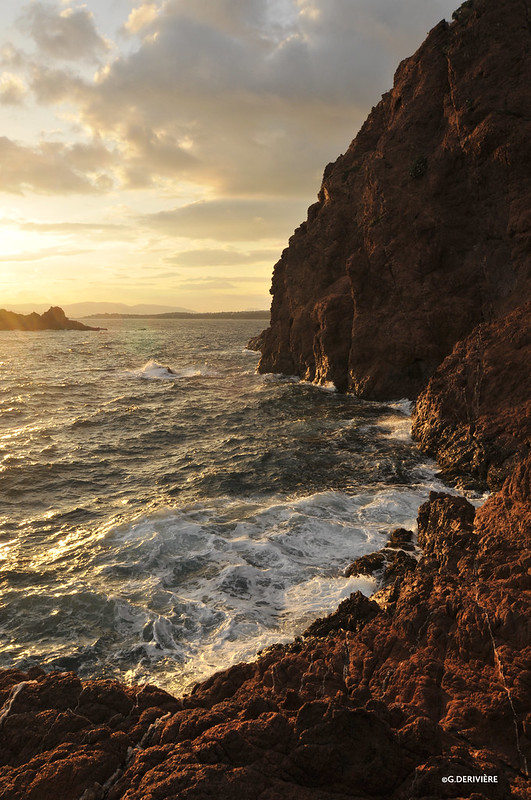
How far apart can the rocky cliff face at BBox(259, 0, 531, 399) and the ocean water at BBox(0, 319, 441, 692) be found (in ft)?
17.5

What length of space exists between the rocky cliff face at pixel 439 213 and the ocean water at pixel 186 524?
5.33 meters

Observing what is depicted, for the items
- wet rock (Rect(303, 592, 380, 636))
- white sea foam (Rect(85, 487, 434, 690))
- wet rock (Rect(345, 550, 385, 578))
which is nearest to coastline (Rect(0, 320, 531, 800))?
wet rock (Rect(303, 592, 380, 636))

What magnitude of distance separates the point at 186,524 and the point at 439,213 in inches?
1167

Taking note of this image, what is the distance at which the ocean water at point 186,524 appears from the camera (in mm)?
11680

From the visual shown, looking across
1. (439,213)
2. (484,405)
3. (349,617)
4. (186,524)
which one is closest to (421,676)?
(349,617)

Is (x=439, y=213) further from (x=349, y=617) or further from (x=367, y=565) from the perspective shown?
(x=349, y=617)

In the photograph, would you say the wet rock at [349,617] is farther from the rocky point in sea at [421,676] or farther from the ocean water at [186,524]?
the ocean water at [186,524]

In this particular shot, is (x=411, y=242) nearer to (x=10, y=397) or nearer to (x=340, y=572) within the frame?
(x=340, y=572)

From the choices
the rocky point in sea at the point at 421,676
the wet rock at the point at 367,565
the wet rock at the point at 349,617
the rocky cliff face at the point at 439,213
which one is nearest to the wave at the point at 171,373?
the rocky cliff face at the point at 439,213

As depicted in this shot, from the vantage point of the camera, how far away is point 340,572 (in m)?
14.2

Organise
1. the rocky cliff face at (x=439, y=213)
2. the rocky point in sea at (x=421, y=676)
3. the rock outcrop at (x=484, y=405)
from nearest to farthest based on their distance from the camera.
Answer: the rocky point in sea at (x=421, y=676), the rock outcrop at (x=484, y=405), the rocky cliff face at (x=439, y=213)

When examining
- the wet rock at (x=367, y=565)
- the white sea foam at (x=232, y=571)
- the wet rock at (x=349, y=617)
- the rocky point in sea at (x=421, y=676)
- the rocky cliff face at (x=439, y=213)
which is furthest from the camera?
the rocky cliff face at (x=439, y=213)

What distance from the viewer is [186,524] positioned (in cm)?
1766

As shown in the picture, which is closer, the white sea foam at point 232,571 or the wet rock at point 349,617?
the wet rock at point 349,617
